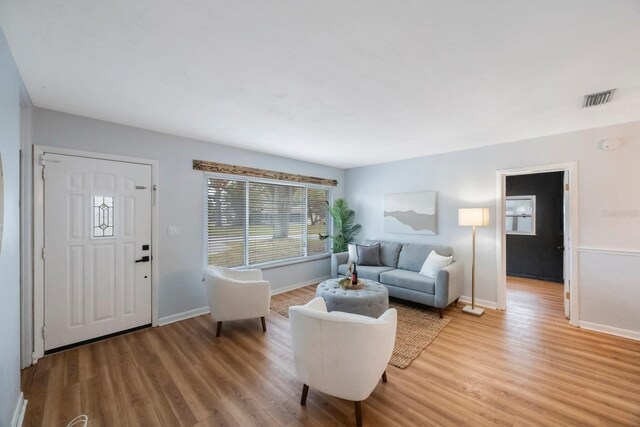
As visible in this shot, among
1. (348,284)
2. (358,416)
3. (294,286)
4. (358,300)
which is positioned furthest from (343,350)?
(294,286)

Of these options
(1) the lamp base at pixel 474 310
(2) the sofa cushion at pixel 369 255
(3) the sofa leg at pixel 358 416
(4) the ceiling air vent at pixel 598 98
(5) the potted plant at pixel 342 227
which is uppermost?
(4) the ceiling air vent at pixel 598 98

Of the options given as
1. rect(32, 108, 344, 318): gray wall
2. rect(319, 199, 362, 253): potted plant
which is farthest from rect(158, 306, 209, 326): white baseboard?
rect(319, 199, 362, 253): potted plant

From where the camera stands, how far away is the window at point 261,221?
3.80m

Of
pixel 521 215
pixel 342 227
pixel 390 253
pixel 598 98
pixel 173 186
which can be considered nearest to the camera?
pixel 598 98

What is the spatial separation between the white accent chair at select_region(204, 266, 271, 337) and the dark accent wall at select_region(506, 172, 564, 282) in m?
5.66

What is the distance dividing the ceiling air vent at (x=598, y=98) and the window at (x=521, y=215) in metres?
3.80

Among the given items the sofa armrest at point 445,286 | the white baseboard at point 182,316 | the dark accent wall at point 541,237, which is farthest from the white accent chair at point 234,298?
the dark accent wall at point 541,237

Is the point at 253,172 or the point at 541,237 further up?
the point at 253,172

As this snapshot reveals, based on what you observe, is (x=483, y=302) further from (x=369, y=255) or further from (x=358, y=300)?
(x=358, y=300)

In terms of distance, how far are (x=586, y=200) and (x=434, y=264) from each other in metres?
1.94

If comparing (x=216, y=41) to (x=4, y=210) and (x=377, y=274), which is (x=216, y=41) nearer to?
(x=4, y=210)

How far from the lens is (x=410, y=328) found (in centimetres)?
308

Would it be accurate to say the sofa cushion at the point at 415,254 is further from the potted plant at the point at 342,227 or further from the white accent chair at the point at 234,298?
the white accent chair at the point at 234,298

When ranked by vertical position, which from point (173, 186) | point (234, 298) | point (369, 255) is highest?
point (173, 186)
